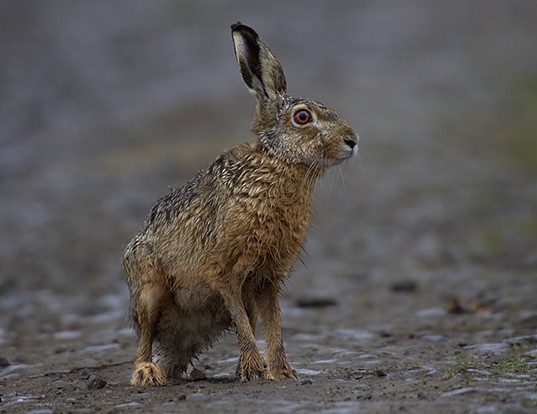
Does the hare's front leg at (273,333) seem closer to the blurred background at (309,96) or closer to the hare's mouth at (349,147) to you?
the hare's mouth at (349,147)

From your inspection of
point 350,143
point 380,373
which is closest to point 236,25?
point 350,143

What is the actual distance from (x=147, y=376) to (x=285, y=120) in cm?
211

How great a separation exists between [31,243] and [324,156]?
705 cm

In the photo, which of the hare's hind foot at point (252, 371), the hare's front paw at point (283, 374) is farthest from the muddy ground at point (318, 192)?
the hare's hind foot at point (252, 371)

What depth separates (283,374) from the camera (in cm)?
823

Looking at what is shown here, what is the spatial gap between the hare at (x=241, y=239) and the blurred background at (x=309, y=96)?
253cm

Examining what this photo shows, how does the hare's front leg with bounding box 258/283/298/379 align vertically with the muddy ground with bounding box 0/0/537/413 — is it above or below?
below

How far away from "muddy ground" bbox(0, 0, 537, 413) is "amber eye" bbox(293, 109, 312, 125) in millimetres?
1384

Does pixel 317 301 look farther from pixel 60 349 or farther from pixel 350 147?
pixel 350 147

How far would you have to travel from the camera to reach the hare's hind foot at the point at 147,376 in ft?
27.2

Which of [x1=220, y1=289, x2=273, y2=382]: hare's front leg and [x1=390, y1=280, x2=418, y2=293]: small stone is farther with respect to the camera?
[x1=390, y1=280, x2=418, y2=293]: small stone

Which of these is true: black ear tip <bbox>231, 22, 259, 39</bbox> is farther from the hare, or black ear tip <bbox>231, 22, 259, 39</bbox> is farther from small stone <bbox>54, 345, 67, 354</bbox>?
small stone <bbox>54, 345, 67, 354</bbox>

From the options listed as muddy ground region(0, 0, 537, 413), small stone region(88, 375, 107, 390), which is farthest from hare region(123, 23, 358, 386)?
muddy ground region(0, 0, 537, 413)

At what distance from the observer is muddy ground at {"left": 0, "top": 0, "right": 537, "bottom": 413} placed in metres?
8.16
